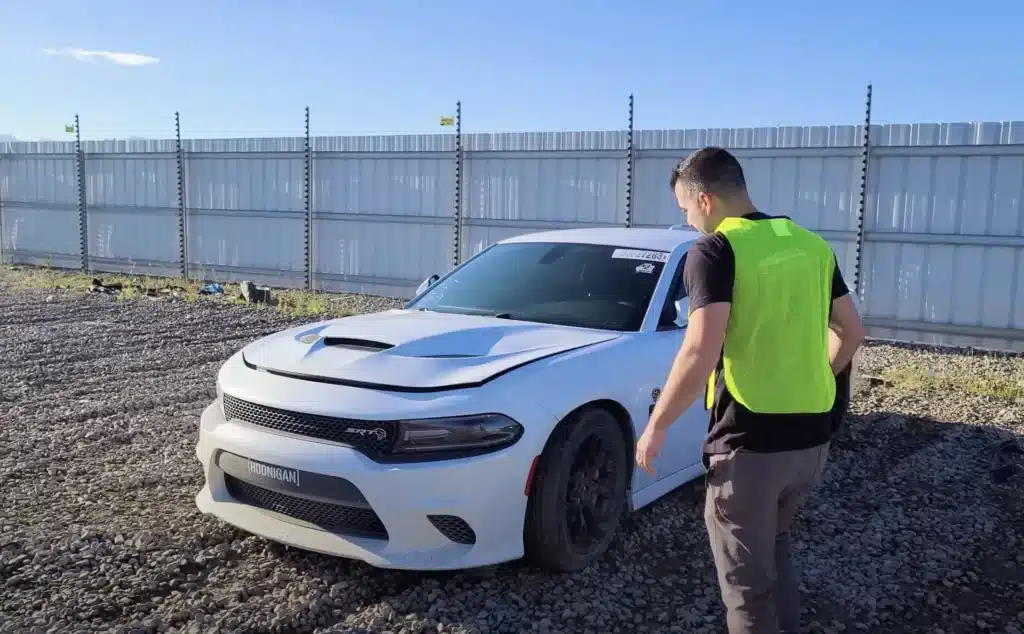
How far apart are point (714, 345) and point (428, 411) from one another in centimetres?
125

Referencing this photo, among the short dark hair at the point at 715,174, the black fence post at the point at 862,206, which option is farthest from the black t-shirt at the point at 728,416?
the black fence post at the point at 862,206

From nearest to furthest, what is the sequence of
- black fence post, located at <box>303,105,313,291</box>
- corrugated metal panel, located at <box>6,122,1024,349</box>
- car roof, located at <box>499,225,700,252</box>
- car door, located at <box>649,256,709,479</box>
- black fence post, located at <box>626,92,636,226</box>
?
car door, located at <box>649,256,709,479</box> < car roof, located at <box>499,225,700,252</box> < corrugated metal panel, located at <box>6,122,1024,349</box> < black fence post, located at <box>626,92,636,226</box> < black fence post, located at <box>303,105,313,291</box>

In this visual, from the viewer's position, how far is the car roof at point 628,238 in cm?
501

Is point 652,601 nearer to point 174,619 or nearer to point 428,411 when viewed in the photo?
point 428,411

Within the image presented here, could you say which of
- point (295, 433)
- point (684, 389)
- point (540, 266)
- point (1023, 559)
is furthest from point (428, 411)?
point (1023, 559)

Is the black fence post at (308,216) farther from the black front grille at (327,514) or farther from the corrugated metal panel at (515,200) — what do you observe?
the black front grille at (327,514)

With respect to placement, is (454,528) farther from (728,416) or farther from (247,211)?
(247,211)

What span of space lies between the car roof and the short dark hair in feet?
6.80

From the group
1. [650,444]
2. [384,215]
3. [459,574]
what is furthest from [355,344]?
[384,215]

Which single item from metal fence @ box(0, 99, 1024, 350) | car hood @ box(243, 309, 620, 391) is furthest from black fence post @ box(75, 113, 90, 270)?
car hood @ box(243, 309, 620, 391)

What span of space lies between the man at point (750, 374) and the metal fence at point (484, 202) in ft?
28.5

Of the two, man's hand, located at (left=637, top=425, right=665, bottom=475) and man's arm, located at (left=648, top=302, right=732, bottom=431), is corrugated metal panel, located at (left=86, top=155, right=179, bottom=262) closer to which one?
man's hand, located at (left=637, top=425, right=665, bottom=475)

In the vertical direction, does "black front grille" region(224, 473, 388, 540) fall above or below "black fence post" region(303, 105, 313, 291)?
below

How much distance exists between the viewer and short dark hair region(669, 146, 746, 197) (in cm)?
280
